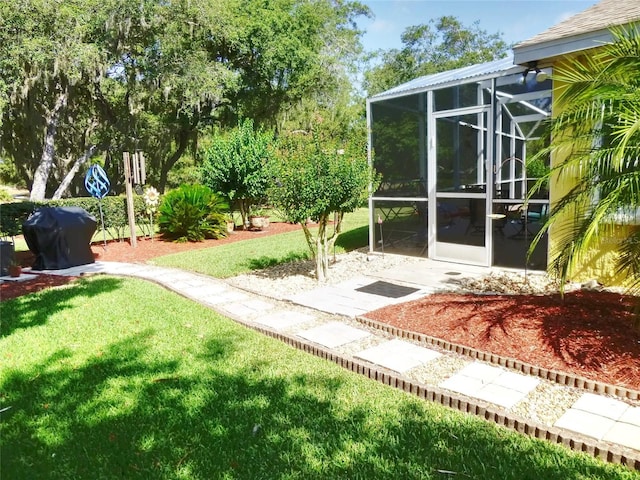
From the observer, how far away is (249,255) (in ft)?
29.6

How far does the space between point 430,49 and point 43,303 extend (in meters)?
29.0

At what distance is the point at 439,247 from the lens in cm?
796

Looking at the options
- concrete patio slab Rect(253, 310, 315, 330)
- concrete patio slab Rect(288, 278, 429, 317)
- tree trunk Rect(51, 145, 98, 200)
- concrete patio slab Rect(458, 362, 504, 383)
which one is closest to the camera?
concrete patio slab Rect(458, 362, 504, 383)

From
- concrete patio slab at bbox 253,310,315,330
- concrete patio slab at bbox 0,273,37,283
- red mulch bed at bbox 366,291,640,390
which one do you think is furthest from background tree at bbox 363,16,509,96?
concrete patio slab at bbox 253,310,315,330

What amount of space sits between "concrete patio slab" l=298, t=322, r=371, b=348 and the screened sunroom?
10.9 ft

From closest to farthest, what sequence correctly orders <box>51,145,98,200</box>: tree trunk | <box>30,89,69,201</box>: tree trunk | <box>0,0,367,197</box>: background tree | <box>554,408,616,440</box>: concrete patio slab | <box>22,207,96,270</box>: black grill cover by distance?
<box>554,408,616,440</box>: concrete patio slab < <box>22,207,96,270</box>: black grill cover < <box>0,0,367,197</box>: background tree < <box>30,89,69,201</box>: tree trunk < <box>51,145,98,200</box>: tree trunk

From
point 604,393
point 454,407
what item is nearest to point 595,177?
point 604,393

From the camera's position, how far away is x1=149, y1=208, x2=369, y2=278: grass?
7.91 m

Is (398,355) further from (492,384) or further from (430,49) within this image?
(430,49)

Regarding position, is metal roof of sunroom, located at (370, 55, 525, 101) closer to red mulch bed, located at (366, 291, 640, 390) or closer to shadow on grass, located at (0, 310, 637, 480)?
red mulch bed, located at (366, 291, 640, 390)

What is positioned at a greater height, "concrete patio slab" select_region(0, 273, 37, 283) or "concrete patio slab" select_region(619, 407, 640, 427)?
"concrete patio slab" select_region(0, 273, 37, 283)

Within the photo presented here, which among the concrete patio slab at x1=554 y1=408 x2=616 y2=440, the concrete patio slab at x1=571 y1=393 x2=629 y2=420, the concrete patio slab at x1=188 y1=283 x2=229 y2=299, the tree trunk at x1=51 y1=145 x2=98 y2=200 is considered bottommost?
the concrete patio slab at x1=554 y1=408 x2=616 y2=440

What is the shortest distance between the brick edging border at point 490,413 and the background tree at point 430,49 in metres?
26.5

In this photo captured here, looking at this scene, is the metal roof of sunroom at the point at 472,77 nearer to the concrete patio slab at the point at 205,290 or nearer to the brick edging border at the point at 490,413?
the concrete patio slab at the point at 205,290
